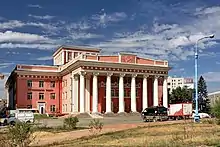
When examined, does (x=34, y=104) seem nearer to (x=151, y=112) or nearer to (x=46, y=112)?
(x=46, y=112)

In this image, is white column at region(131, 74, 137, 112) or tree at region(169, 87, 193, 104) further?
tree at region(169, 87, 193, 104)

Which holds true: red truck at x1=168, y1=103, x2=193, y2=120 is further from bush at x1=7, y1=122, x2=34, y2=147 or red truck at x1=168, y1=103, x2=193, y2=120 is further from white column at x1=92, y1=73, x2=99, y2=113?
bush at x1=7, y1=122, x2=34, y2=147

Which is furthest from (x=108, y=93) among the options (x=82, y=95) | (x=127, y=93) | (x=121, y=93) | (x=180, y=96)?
(x=180, y=96)

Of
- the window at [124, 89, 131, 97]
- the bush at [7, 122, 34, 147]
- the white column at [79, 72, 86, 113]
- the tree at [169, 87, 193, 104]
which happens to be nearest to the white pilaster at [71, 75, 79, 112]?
the white column at [79, 72, 86, 113]

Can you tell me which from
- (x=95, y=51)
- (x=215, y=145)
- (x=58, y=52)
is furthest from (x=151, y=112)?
(x=58, y=52)

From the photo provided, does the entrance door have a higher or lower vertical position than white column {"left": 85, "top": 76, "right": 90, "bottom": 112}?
lower

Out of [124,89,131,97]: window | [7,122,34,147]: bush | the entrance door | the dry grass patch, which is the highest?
[124,89,131,97]: window

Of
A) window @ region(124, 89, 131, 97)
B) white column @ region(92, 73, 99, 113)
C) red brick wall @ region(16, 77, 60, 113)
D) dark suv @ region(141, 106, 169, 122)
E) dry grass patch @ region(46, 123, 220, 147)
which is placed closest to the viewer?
dry grass patch @ region(46, 123, 220, 147)

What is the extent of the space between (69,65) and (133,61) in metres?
13.1

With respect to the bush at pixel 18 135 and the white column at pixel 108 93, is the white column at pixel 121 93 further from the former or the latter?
the bush at pixel 18 135

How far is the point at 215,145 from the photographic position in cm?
1445

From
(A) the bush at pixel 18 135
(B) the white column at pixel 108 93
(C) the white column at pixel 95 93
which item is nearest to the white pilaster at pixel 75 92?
(C) the white column at pixel 95 93

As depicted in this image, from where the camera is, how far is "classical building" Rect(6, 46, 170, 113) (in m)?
69.2

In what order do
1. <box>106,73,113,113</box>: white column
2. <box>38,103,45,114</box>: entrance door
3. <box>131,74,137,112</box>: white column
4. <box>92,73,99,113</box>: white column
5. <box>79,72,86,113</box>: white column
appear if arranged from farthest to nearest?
1. <box>38,103,45,114</box>: entrance door
2. <box>131,74,137,112</box>: white column
3. <box>106,73,113,113</box>: white column
4. <box>92,73,99,113</box>: white column
5. <box>79,72,86,113</box>: white column
